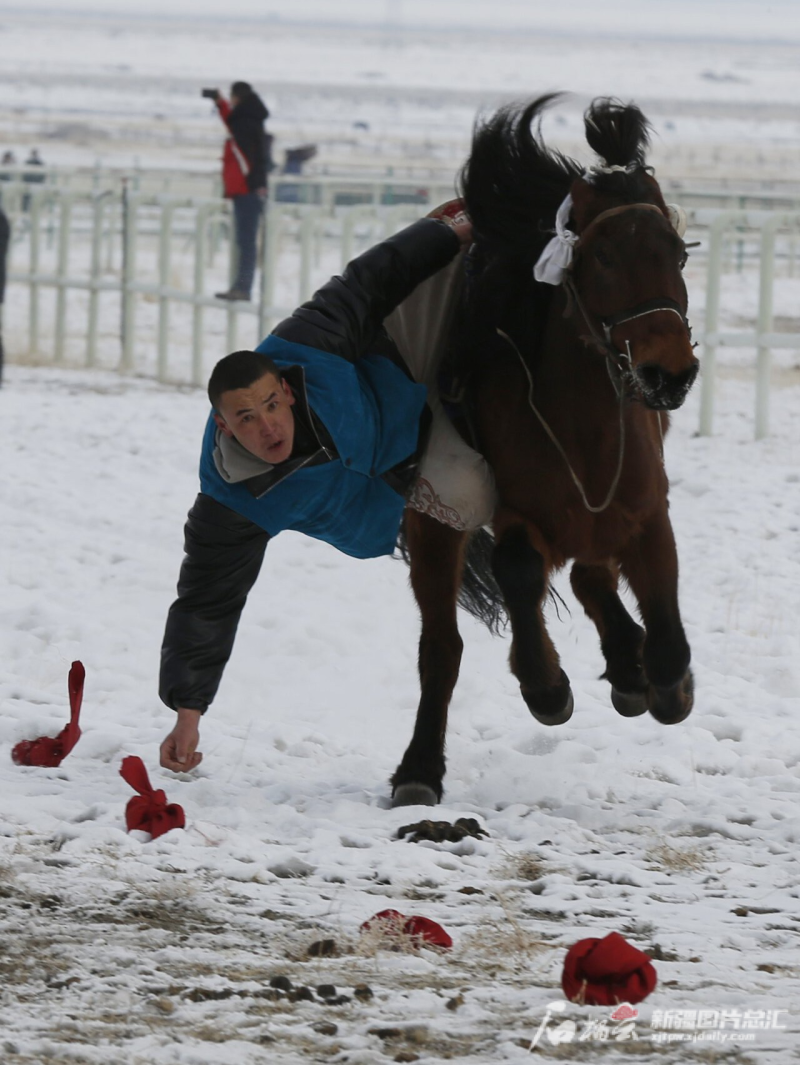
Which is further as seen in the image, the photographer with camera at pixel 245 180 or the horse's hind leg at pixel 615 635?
the photographer with camera at pixel 245 180

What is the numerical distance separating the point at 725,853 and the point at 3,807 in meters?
1.85

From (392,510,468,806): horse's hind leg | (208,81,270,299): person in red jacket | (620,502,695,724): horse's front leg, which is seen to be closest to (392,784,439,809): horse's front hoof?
(392,510,468,806): horse's hind leg

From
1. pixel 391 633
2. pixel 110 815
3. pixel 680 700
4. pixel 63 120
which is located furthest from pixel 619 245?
pixel 63 120

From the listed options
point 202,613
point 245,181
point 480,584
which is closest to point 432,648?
point 480,584

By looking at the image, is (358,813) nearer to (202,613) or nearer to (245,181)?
(202,613)

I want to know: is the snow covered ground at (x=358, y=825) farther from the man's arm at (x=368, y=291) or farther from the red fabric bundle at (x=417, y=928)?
the man's arm at (x=368, y=291)

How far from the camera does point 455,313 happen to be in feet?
13.6

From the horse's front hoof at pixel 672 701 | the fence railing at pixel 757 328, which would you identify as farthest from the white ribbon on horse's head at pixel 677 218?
the fence railing at pixel 757 328

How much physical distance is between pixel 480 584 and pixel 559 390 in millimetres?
1004

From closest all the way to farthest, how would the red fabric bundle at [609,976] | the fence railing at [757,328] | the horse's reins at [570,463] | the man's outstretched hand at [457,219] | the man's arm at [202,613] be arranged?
the red fabric bundle at [609,976]
the horse's reins at [570,463]
the man's arm at [202,613]
the man's outstretched hand at [457,219]
the fence railing at [757,328]

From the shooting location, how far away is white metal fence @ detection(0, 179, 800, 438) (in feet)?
Answer: 30.1

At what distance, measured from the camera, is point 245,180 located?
42.1 feet

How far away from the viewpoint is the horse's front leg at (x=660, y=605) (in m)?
3.96

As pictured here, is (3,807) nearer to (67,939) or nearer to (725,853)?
(67,939)
